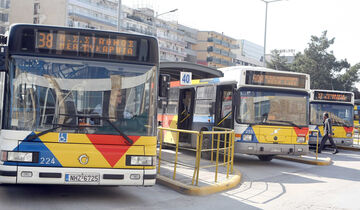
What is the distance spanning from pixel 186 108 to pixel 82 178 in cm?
1041

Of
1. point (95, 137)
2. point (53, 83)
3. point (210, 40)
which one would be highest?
point (210, 40)

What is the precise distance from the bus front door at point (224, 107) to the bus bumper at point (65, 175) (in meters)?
7.25

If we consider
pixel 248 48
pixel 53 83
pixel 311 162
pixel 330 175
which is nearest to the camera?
pixel 53 83

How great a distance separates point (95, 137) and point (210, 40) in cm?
10568

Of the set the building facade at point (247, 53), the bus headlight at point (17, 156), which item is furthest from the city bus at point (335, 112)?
the building facade at point (247, 53)

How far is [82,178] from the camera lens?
7.95 meters

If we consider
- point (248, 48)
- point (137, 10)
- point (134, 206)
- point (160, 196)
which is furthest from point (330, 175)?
point (248, 48)

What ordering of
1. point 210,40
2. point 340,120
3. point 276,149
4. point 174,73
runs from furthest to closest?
point 210,40
point 340,120
point 174,73
point 276,149

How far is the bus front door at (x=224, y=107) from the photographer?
1534 centimetres

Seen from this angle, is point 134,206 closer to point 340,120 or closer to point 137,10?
point 340,120

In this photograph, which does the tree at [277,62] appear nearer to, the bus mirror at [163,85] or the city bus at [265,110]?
the city bus at [265,110]

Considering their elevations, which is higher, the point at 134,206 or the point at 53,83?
the point at 53,83

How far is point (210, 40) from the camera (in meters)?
112

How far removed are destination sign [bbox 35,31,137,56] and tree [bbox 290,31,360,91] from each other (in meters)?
56.9
